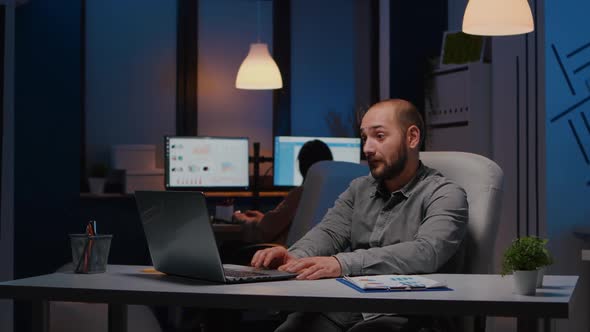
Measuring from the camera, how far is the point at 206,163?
5.87 metres

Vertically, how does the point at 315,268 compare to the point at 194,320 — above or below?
above

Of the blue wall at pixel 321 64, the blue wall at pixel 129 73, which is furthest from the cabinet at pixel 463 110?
the blue wall at pixel 129 73

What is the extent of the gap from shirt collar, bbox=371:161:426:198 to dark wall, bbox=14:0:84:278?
279cm

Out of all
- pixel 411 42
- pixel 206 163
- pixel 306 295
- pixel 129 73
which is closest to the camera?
pixel 306 295

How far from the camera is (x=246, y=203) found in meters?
6.14

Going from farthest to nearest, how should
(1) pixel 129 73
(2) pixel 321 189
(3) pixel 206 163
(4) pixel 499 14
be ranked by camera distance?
1. (1) pixel 129 73
2. (3) pixel 206 163
3. (4) pixel 499 14
4. (2) pixel 321 189

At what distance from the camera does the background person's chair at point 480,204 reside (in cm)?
260

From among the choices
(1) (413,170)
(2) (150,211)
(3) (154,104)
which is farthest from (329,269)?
(3) (154,104)

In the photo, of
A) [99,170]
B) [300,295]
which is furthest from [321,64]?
[300,295]

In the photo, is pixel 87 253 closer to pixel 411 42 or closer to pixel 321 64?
pixel 411 42

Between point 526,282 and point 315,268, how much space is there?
20.9 inches

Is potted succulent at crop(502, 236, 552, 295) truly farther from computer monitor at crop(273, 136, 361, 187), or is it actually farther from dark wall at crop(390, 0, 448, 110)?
dark wall at crop(390, 0, 448, 110)

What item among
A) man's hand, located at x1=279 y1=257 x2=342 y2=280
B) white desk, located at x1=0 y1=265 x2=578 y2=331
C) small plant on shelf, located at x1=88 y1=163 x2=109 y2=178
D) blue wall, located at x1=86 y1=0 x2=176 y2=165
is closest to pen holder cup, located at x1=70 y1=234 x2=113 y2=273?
white desk, located at x1=0 y1=265 x2=578 y2=331

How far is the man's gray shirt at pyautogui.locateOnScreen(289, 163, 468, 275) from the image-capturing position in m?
2.27
